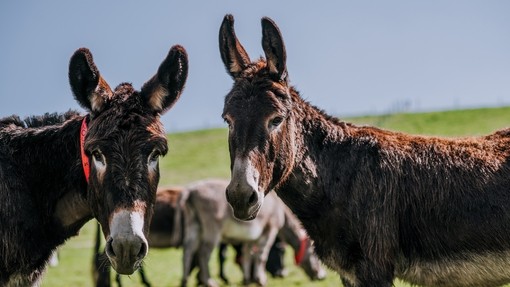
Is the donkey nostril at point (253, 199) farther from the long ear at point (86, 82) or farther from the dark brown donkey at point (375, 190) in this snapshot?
the long ear at point (86, 82)

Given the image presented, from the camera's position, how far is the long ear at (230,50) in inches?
228

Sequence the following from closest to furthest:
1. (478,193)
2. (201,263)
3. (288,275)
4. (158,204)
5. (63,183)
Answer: (63,183), (478,193), (201,263), (158,204), (288,275)

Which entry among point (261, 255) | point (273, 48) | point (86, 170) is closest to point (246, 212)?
point (86, 170)

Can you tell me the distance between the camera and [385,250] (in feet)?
17.8

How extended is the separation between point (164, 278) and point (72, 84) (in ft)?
39.7

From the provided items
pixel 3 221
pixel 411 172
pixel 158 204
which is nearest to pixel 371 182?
pixel 411 172

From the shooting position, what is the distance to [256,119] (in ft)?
17.2

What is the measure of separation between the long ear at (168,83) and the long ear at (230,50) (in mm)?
804

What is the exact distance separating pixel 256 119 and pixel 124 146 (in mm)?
1205

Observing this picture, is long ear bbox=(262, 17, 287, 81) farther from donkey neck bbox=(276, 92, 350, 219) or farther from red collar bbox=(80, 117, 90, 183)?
red collar bbox=(80, 117, 90, 183)

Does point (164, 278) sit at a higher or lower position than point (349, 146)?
lower

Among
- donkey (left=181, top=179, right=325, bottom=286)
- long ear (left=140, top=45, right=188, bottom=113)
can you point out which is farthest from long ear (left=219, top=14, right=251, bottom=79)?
donkey (left=181, top=179, right=325, bottom=286)

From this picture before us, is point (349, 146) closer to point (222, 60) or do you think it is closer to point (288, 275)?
point (222, 60)

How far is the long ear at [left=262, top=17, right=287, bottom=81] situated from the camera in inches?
217
